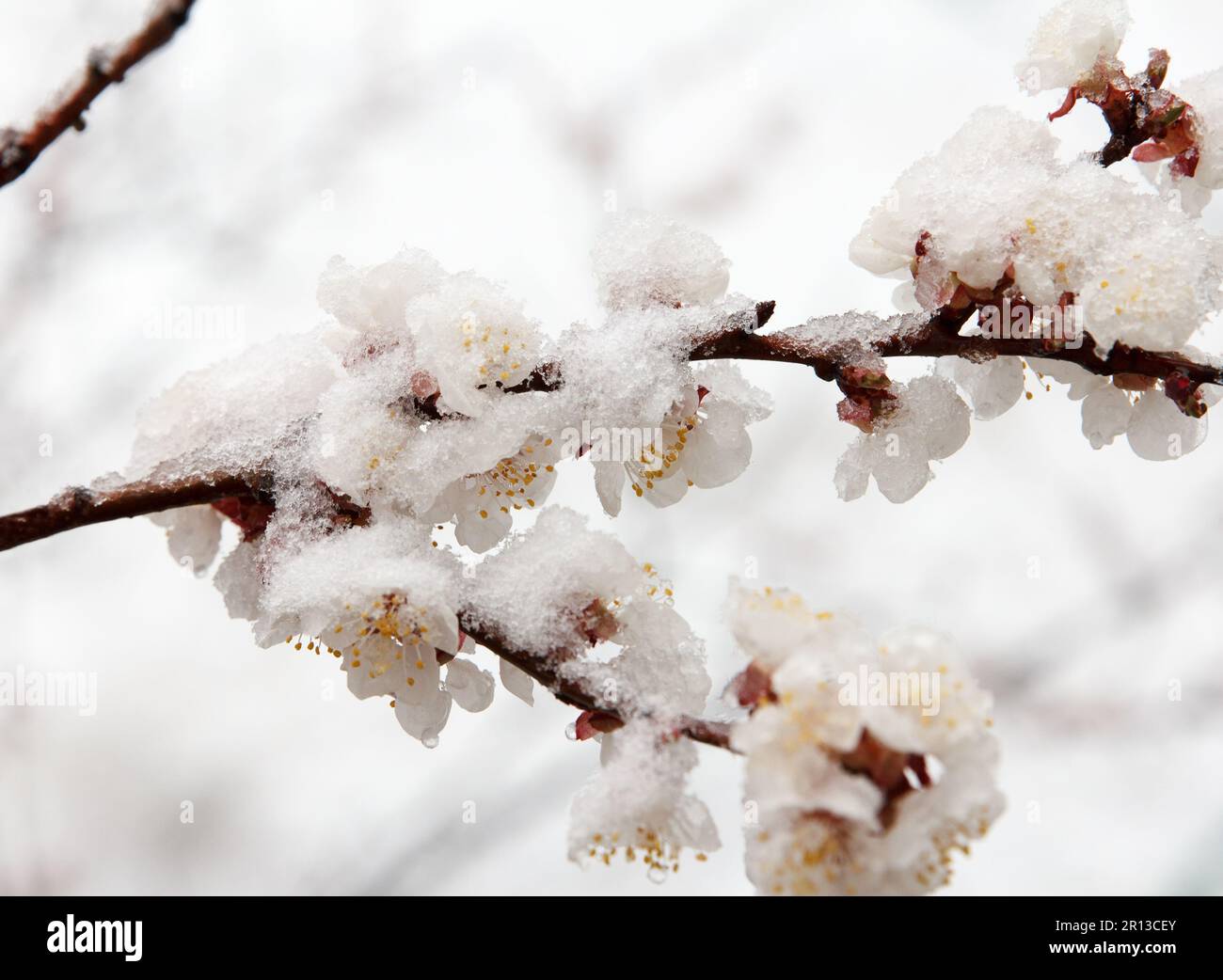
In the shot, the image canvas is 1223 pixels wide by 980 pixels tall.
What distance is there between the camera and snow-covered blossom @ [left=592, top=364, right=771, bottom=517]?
0.86 metres

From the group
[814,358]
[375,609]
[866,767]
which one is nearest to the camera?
[866,767]

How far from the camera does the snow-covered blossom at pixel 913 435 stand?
0.87m

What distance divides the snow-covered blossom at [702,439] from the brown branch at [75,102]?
0.40 metres

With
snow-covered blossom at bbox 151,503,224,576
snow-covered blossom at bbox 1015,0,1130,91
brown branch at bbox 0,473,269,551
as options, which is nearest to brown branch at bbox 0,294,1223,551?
brown branch at bbox 0,473,269,551

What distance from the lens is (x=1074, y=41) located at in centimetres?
88

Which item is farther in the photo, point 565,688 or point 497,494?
point 497,494

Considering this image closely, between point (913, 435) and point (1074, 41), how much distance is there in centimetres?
32

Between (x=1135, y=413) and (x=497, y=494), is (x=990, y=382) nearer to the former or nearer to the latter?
(x=1135, y=413)

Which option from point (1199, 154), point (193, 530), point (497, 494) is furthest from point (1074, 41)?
point (193, 530)

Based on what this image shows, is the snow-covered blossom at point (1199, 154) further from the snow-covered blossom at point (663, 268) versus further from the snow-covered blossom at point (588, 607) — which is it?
the snow-covered blossom at point (588, 607)

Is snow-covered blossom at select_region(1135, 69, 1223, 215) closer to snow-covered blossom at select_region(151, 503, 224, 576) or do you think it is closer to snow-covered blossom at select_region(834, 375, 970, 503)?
snow-covered blossom at select_region(834, 375, 970, 503)

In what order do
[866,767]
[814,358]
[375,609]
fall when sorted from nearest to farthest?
[866,767]
[375,609]
[814,358]

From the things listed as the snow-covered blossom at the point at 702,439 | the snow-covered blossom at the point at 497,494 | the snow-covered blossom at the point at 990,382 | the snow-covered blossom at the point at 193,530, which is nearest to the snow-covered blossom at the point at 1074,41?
the snow-covered blossom at the point at 990,382

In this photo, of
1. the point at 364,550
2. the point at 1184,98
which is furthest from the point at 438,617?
the point at 1184,98
